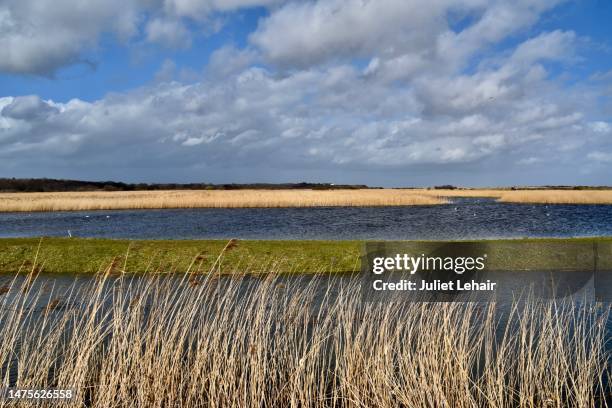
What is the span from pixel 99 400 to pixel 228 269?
857 cm

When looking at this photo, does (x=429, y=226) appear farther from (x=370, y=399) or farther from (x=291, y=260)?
(x=370, y=399)

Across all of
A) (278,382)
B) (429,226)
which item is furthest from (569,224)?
(278,382)

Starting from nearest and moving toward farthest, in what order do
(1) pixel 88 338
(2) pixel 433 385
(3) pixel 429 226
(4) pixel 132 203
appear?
(2) pixel 433 385, (1) pixel 88 338, (3) pixel 429 226, (4) pixel 132 203

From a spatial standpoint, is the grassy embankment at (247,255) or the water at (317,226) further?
the water at (317,226)

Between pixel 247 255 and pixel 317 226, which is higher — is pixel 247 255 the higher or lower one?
the higher one

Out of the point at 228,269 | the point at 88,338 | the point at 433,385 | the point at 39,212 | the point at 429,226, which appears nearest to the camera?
the point at 433,385

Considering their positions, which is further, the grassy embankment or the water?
the water

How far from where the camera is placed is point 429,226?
90.4 feet

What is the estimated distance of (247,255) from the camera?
14312mm

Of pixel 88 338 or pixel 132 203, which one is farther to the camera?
pixel 132 203

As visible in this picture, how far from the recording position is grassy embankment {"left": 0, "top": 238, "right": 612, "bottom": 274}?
522 inches

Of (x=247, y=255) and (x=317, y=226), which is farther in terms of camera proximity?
(x=317, y=226)

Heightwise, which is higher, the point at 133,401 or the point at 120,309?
the point at 120,309

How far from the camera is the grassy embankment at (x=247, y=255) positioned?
43.5ft
